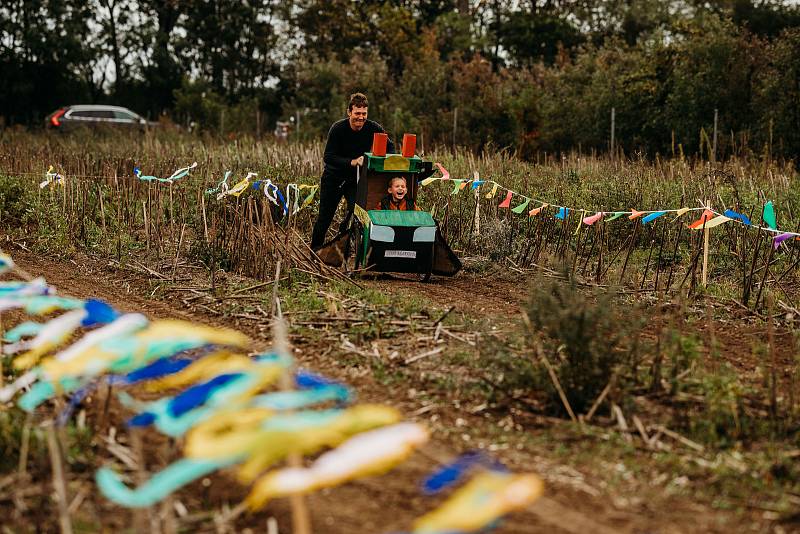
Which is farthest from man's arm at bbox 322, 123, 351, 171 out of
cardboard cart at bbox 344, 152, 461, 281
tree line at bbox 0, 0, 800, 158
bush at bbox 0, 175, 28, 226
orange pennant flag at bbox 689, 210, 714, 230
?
tree line at bbox 0, 0, 800, 158

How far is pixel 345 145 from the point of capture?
10.2m

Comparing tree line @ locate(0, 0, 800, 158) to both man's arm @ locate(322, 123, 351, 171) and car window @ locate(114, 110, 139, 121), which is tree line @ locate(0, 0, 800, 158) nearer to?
car window @ locate(114, 110, 139, 121)

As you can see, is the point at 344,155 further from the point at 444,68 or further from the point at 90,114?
the point at 90,114

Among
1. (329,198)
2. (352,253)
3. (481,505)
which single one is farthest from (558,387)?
(329,198)

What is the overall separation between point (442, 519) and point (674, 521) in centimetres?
158

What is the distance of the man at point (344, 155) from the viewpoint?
10047mm

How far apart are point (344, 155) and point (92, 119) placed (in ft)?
73.2

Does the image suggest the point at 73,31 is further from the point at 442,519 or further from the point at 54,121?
the point at 442,519

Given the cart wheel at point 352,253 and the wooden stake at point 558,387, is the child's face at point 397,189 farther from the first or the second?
the wooden stake at point 558,387

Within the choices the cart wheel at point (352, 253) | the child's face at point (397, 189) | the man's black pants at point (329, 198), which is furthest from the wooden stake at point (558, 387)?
the man's black pants at point (329, 198)

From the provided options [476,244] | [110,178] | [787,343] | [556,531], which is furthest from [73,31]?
[556,531]

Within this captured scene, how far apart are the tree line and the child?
34.9ft

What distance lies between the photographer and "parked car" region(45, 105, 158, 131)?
3017cm

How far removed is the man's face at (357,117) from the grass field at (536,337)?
142cm
